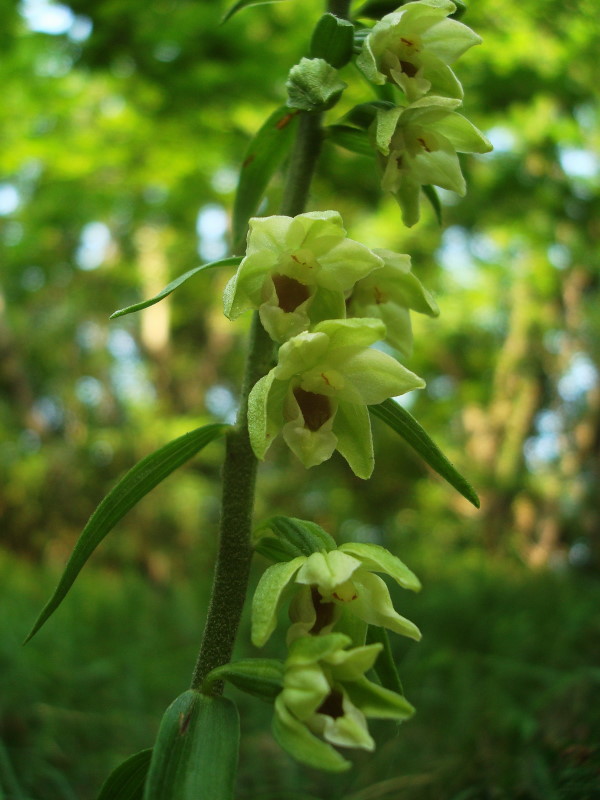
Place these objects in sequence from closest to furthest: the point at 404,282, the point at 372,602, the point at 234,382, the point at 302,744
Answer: the point at 302,744 < the point at 372,602 < the point at 404,282 < the point at 234,382

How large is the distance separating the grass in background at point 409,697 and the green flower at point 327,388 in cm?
61

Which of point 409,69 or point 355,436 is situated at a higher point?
point 409,69

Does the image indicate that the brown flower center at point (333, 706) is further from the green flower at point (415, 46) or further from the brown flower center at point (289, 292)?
the green flower at point (415, 46)

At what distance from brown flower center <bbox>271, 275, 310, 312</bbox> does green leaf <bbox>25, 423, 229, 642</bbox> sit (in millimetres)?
187

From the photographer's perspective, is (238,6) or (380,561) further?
(238,6)

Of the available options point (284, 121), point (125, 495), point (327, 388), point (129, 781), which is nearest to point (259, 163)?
point (284, 121)

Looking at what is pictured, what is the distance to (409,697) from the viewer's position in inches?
89.0

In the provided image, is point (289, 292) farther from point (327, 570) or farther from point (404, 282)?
point (327, 570)

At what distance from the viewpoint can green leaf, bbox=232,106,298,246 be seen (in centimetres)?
117

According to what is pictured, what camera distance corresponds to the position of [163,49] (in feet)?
13.0

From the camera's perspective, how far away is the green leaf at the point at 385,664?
3.20 ft

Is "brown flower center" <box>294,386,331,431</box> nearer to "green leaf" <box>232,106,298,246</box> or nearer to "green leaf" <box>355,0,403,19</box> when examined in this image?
"green leaf" <box>232,106,298,246</box>

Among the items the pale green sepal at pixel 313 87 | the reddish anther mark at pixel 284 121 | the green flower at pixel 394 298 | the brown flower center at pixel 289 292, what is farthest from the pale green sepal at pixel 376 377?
the reddish anther mark at pixel 284 121

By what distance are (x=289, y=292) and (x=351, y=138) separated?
0.32m
